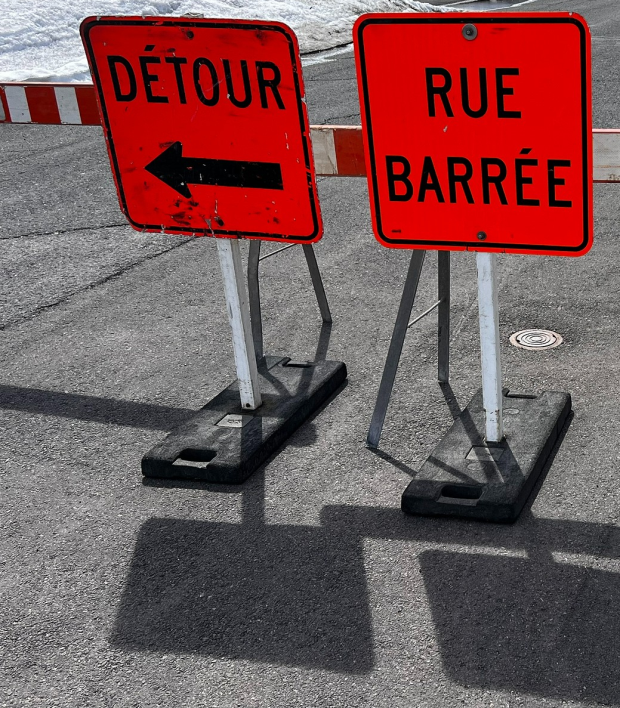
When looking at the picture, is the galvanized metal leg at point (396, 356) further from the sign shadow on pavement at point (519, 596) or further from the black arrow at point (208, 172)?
the black arrow at point (208, 172)

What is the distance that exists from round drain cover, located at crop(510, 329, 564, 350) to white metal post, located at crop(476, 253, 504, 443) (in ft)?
3.95

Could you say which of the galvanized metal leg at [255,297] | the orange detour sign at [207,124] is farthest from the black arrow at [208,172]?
the galvanized metal leg at [255,297]

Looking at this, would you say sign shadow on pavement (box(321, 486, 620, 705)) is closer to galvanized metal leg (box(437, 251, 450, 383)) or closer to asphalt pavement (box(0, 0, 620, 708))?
asphalt pavement (box(0, 0, 620, 708))

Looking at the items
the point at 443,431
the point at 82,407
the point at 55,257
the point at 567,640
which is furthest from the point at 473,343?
the point at 55,257

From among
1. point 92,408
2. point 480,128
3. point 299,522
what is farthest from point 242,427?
point 480,128

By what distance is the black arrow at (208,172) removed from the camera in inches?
164

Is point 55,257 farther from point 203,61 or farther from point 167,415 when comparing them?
point 203,61

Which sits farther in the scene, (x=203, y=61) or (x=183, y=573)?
(x=203, y=61)

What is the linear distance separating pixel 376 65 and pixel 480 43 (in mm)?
403

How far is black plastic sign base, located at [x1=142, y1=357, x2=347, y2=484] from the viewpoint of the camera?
436 centimetres

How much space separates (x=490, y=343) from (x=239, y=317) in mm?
Answer: 1147

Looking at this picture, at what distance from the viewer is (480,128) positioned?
3.66 m

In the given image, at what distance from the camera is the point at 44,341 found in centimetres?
595

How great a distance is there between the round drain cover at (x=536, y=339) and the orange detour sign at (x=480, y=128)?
1604 mm
